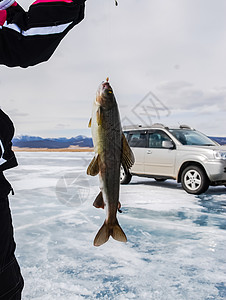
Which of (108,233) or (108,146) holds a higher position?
(108,146)

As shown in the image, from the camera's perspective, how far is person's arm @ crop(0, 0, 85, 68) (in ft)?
5.62

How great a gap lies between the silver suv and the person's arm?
7102mm

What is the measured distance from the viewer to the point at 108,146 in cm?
143

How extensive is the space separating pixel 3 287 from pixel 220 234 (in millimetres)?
4317

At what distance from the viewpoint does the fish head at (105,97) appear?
4.71 ft

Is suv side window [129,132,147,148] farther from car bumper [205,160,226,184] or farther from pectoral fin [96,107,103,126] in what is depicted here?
pectoral fin [96,107,103,126]

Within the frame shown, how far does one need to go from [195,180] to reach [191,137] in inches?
63.5

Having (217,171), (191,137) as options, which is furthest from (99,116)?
(191,137)

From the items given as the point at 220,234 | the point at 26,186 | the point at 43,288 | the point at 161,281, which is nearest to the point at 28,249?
the point at 43,288

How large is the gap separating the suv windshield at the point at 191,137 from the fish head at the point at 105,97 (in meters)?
8.66

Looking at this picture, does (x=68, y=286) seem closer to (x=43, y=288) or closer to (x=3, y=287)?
(x=43, y=288)

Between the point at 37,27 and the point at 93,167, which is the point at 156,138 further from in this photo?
the point at 93,167

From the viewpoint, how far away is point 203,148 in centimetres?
923

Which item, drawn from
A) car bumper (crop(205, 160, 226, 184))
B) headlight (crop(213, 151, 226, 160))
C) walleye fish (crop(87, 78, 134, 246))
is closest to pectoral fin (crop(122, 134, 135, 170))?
walleye fish (crop(87, 78, 134, 246))
